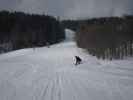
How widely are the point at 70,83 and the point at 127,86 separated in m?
2.05

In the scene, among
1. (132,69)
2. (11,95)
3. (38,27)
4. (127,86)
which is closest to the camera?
(11,95)

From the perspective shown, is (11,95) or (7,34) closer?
(11,95)

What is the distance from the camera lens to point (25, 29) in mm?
59438

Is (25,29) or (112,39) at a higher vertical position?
(25,29)

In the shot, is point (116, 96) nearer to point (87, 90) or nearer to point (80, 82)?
point (87, 90)

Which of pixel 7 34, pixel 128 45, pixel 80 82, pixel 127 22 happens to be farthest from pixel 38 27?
pixel 80 82

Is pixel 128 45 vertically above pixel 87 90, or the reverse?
pixel 128 45

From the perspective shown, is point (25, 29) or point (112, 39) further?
point (25, 29)

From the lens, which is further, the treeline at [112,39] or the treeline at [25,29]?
the treeline at [25,29]

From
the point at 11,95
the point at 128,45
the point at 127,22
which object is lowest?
the point at 11,95

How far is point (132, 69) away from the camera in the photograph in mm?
8062

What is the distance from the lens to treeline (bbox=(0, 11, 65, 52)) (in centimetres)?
5216

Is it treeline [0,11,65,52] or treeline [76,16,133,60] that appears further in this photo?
treeline [0,11,65,52]

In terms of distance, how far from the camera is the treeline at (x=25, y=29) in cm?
5216
